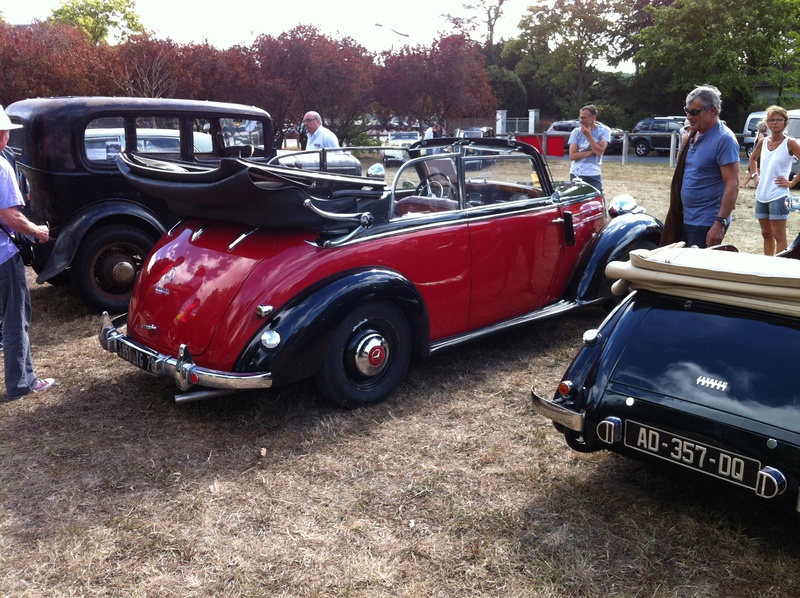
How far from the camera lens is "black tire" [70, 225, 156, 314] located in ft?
20.5

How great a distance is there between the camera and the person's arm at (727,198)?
4.66m

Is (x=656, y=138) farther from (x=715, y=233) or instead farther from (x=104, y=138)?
(x=104, y=138)

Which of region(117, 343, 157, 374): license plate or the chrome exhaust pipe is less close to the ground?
region(117, 343, 157, 374): license plate

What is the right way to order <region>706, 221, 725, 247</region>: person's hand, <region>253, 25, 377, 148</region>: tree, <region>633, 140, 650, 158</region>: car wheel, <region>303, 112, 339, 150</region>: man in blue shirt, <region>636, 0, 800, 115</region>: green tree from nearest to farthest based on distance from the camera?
<region>706, 221, 725, 247</region>: person's hand → <region>303, 112, 339, 150</region>: man in blue shirt → <region>253, 25, 377, 148</region>: tree → <region>633, 140, 650, 158</region>: car wheel → <region>636, 0, 800, 115</region>: green tree

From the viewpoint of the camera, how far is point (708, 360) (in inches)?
114

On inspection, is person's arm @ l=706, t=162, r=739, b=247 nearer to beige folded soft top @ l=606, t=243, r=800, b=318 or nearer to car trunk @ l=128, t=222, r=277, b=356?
beige folded soft top @ l=606, t=243, r=800, b=318

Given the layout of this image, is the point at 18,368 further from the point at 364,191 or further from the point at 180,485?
the point at 364,191

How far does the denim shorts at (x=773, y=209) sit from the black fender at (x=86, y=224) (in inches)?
235

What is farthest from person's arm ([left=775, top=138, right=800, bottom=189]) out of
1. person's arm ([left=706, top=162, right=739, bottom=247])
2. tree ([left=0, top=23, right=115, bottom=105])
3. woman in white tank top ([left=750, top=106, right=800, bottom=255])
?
tree ([left=0, top=23, right=115, bottom=105])

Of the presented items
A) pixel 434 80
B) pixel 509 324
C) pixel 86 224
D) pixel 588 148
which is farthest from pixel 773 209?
pixel 434 80

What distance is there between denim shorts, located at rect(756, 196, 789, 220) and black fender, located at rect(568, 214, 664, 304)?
1.80 meters

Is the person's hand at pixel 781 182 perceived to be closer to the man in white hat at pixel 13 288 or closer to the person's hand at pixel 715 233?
the person's hand at pixel 715 233

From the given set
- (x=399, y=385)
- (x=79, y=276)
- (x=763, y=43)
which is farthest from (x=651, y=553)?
(x=763, y=43)

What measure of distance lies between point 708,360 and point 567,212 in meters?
2.75
